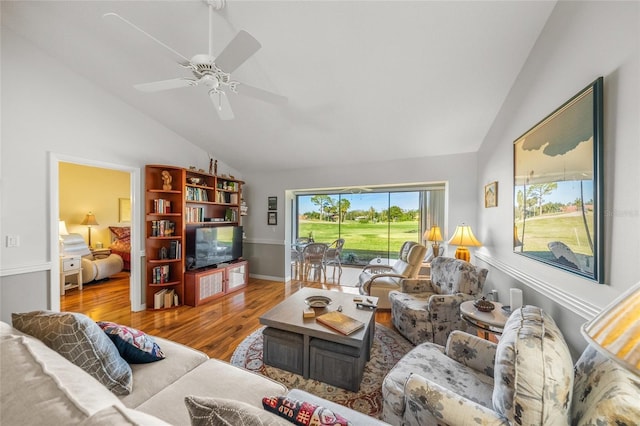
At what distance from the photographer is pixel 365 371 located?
2008mm

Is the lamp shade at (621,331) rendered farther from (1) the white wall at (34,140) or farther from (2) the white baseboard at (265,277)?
(2) the white baseboard at (265,277)

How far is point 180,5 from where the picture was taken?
1822 millimetres

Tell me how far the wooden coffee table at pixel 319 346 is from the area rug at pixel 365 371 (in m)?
0.06

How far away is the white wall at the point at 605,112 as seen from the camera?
108 centimetres

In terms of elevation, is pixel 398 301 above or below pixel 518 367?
below

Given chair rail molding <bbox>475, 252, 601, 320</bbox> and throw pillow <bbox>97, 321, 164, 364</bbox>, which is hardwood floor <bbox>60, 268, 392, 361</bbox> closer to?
throw pillow <bbox>97, 321, 164, 364</bbox>

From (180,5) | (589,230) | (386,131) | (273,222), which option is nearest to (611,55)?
(589,230)

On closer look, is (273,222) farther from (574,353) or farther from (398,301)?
(574,353)

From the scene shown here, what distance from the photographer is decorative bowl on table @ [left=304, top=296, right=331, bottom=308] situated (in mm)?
2227

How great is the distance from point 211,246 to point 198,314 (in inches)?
44.5

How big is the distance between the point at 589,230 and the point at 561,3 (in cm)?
156

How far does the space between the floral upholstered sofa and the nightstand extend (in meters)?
5.11

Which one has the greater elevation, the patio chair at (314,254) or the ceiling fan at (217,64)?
the ceiling fan at (217,64)

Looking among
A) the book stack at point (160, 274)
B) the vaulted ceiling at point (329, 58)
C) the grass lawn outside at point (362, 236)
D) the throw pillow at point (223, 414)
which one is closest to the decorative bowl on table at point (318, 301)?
the throw pillow at point (223, 414)
